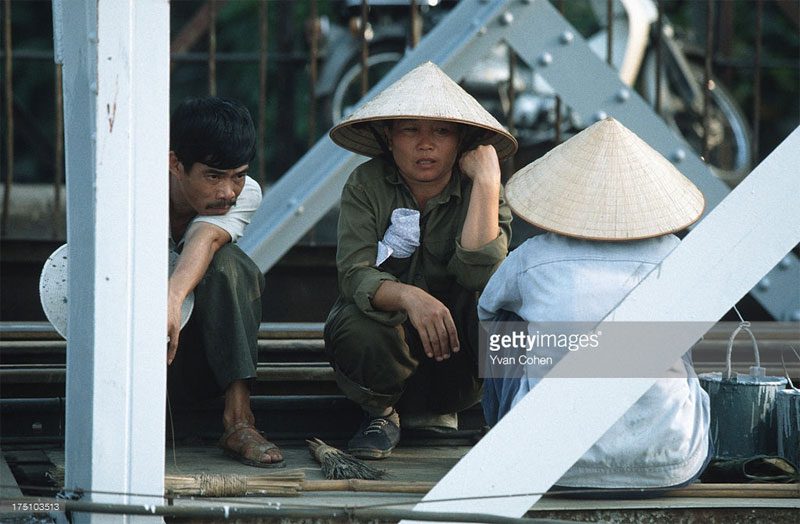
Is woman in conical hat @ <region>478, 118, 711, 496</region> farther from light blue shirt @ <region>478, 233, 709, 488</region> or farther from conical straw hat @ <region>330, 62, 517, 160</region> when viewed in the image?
conical straw hat @ <region>330, 62, 517, 160</region>

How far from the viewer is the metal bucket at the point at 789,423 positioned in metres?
3.09

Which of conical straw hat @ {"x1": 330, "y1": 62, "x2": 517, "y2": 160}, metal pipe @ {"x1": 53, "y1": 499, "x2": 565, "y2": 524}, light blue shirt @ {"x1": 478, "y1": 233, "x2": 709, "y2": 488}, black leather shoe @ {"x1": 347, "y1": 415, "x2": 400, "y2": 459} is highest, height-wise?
conical straw hat @ {"x1": 330, "y1": 62, "x2": 517, "y2": 160}

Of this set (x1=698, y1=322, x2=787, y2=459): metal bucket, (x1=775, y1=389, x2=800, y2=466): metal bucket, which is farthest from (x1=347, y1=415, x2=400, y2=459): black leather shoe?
(x1=775, y1=389, x2=800, y2=466): metal bucket

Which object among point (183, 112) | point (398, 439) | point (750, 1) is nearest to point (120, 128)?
point (183, 112)

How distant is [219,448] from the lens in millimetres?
3346

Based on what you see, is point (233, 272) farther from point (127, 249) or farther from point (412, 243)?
point (127, 249)

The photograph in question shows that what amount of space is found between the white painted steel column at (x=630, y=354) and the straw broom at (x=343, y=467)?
44 centimetres

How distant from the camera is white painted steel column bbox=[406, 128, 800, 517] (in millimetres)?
2527

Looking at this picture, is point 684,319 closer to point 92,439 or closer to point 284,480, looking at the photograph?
point 284,480

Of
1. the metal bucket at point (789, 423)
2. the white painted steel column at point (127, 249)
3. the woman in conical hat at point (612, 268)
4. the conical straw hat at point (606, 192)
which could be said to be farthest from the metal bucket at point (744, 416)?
the white painted steel column at point (127, 249)

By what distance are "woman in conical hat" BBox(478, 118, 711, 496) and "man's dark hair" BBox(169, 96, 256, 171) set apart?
748 mm

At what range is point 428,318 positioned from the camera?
3.04m

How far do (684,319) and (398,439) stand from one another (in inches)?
41.8

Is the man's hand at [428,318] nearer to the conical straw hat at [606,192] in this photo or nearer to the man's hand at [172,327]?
the conical straw hat at [606,192]
